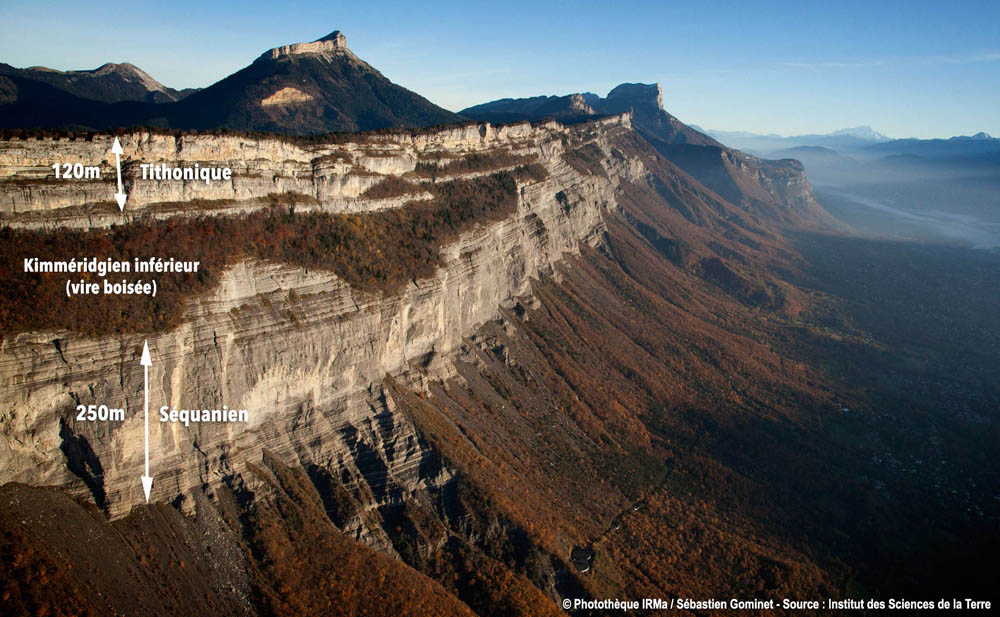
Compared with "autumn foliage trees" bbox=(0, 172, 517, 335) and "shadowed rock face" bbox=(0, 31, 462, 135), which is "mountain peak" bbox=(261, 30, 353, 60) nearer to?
"shadowed rock face" bbox=(0, 31, 462, 135)

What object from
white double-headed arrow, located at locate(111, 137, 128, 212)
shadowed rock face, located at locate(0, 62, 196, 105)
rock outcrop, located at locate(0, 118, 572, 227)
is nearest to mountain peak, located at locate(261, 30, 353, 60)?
shadowed rock face, located at locate(0, 62, 196, 105)

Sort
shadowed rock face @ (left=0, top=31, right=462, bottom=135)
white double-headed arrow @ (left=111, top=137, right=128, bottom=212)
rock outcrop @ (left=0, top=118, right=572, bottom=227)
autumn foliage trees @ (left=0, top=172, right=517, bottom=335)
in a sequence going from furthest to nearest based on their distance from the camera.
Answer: shadowed rock face @ (left=0, top=31, right=462, bottom=135) → white double-headed arrow @ (left=111, top=137, right=128, bottom=212) → rock outcrop @ (left=0, top=118, right=572, bottom=227) → autumn foliage trees @ (left=0, top=172, right=517, bottom=335)

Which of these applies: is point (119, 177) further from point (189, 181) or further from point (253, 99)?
point (253, 99)

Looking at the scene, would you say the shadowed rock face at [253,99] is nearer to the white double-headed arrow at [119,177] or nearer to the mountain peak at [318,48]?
the mountain peak at [318,48]

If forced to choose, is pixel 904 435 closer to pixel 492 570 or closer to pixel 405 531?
pixel 492 570

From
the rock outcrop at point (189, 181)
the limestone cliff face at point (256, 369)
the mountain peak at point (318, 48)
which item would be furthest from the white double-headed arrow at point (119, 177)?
the mountain peak at point (318, 48)

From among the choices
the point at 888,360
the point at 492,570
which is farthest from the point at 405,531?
the point at 888,360
